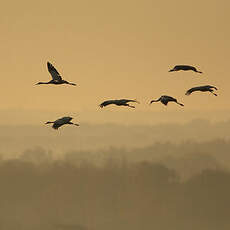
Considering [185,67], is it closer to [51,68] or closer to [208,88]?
[208,88]

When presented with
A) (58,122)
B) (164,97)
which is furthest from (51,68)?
(164,97)

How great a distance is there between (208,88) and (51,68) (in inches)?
176

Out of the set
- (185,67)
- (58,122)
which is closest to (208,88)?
(185,67)

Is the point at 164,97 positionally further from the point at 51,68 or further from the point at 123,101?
the point at 51,68

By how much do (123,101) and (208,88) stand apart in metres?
2.15

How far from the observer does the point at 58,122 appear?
80.0 feet

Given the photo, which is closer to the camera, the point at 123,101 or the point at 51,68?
the point at 123,101

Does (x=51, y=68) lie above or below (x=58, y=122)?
above

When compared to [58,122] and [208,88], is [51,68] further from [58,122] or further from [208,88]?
[208,88]

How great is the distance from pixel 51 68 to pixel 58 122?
200 centimetres

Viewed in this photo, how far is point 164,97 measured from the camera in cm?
2372

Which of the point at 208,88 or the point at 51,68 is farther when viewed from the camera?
the point at 51,68

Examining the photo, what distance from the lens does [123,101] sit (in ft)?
78.7

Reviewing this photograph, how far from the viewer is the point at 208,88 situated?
78.5 ft
